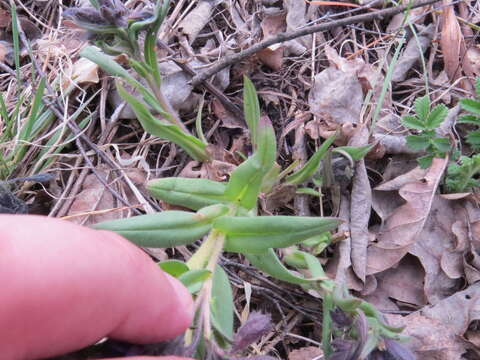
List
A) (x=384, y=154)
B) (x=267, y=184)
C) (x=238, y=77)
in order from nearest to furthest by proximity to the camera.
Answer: (x=267, y=184) < (x=384, y=154) < (x=238, y=77)

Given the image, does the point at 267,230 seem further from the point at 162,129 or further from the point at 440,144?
the point at 440,144

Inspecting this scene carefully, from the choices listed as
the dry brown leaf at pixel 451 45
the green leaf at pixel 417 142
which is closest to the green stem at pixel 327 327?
the green leaf at pixel 417 142

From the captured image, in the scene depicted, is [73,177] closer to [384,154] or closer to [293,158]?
[293,158]

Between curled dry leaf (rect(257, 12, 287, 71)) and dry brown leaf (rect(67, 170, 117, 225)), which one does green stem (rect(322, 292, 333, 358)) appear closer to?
dry brown leaf (rect(67, 170, 117, 225))

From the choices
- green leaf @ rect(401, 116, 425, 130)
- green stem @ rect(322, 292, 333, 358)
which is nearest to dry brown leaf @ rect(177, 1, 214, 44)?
green leaf @ rect(401, 116, 425, 130)

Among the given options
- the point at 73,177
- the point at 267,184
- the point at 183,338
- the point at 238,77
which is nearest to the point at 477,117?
the point at 267,184

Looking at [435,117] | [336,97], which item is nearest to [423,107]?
[435,117]

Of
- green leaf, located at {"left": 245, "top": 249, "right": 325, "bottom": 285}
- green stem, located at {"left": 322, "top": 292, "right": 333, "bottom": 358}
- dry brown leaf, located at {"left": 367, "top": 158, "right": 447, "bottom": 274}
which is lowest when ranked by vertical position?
dry brown leaf, located at {"left": 367, "top": 158, "right": 447, "bottom": 274}
